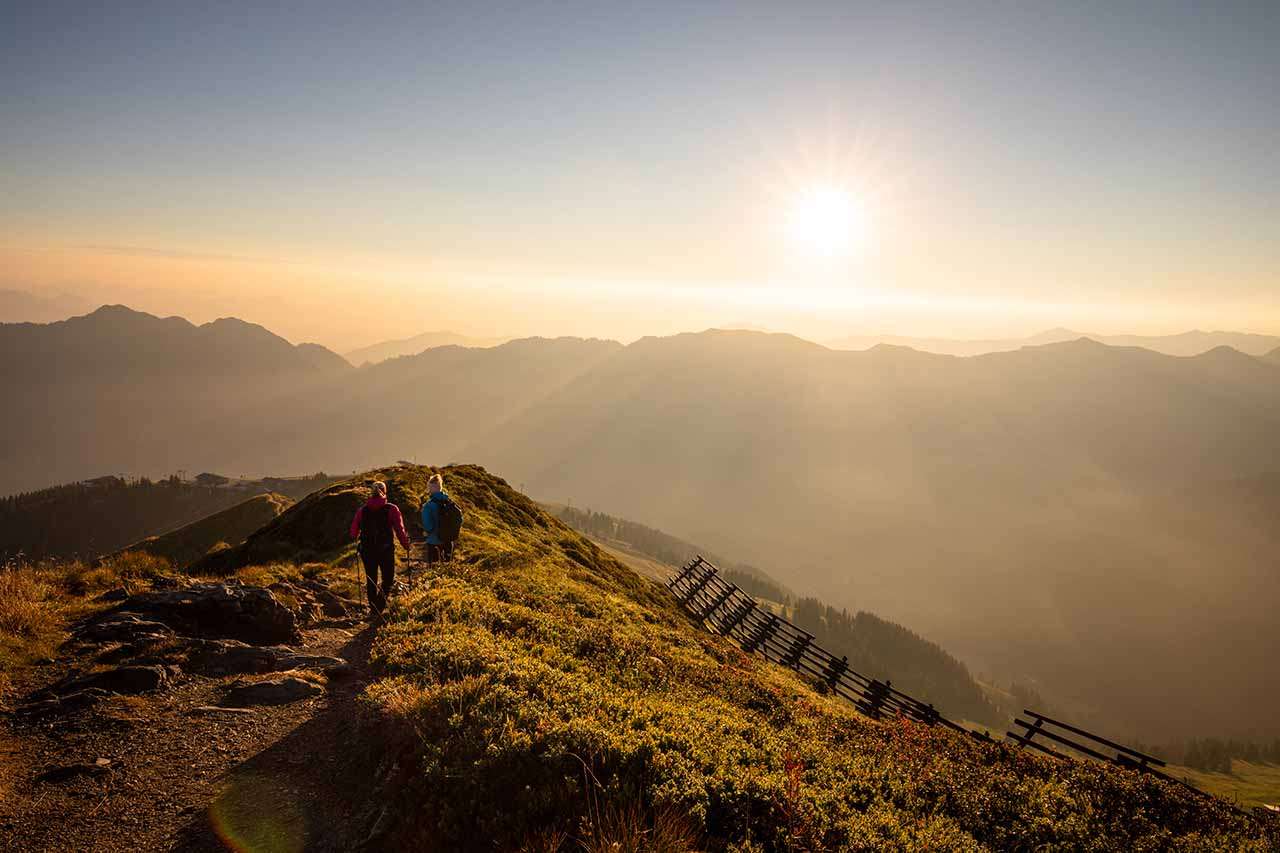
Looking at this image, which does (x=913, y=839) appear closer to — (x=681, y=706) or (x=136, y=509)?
(x=681, y=706)

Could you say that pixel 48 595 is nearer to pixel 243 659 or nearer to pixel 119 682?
pixel 119 682

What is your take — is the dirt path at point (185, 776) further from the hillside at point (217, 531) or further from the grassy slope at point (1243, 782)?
the grassy slope at point (1243, 782)

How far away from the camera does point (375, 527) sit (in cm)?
1606

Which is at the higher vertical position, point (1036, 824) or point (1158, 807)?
point (1036, 824)

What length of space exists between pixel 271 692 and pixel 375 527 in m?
5.60

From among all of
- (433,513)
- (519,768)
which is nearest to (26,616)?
(433,513)

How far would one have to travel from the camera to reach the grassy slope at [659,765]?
24.5 ft

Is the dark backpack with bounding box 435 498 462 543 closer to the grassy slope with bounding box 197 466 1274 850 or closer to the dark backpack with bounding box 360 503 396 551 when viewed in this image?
the grassy slope with bounding box 197 466 1274 850

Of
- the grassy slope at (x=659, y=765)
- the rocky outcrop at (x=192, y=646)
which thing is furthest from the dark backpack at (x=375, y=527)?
the rocky outcrop at (x=192, y=646)

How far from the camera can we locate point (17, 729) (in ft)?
30.2

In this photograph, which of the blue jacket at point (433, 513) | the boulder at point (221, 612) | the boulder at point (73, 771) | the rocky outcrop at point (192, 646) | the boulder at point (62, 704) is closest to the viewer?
the boulder at point (73, 771)

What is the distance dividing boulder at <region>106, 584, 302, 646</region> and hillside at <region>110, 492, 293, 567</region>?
209 ft

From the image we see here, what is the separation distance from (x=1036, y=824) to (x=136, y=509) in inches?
9695

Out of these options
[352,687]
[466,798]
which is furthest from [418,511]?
[466,798]
